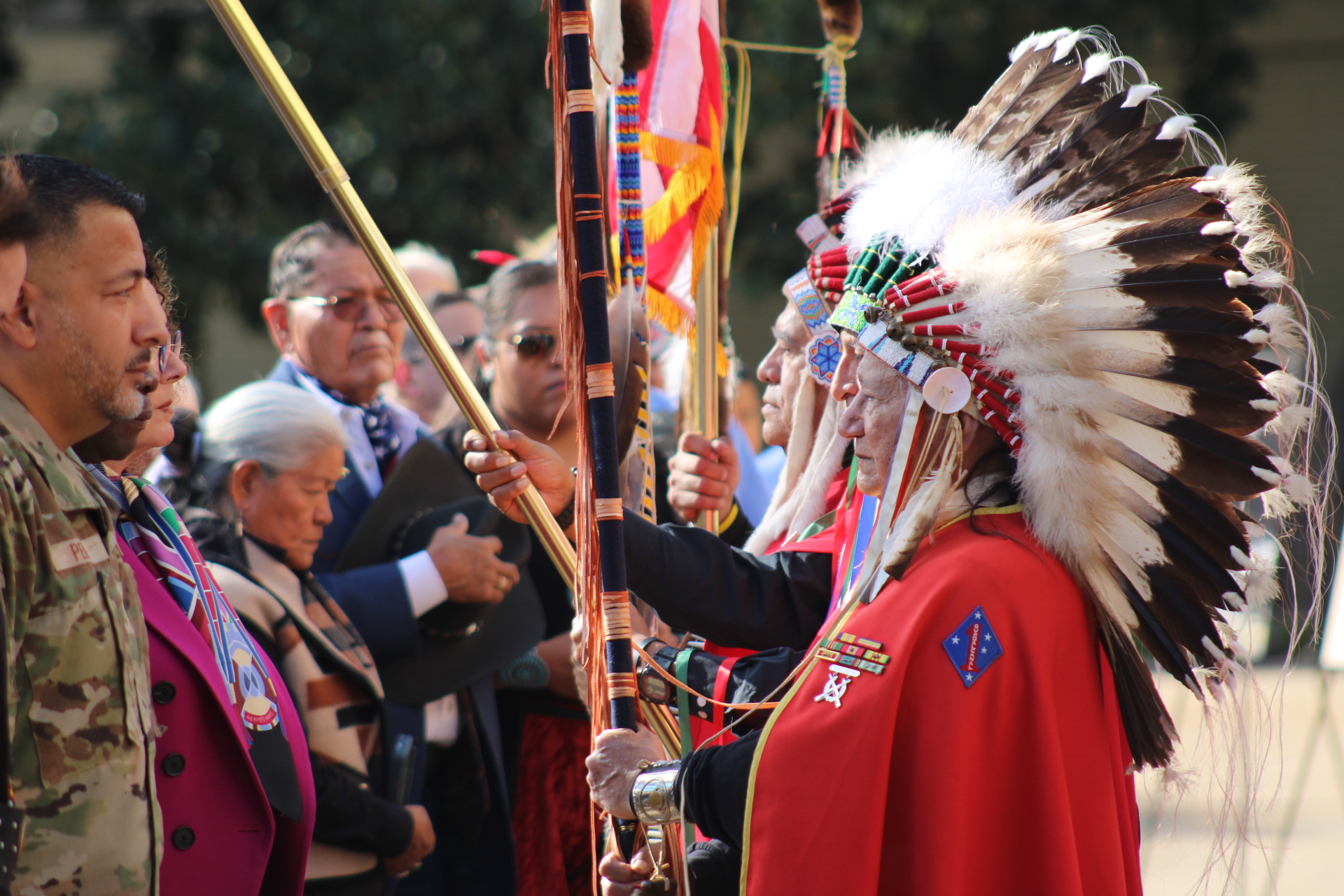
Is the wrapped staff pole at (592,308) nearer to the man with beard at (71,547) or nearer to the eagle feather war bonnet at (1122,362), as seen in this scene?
the eagle feather war bonnet at (1122,362)

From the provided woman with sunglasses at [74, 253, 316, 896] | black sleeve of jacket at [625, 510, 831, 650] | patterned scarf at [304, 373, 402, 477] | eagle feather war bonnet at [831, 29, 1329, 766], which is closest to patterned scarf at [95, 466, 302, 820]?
woman with sunglasses at [74, 253, 316, 896]

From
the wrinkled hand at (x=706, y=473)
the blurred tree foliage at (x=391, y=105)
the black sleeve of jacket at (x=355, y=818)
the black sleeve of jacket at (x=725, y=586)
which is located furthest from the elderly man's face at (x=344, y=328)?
the blurred tree foliage at (x=391, y=105)

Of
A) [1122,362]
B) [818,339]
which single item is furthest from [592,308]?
[1122,362]

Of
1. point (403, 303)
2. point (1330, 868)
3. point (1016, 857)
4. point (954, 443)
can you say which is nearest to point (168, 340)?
point (403, 303)

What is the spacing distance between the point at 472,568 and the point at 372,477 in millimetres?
636

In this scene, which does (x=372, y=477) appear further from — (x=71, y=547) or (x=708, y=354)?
(x=71, y=547)

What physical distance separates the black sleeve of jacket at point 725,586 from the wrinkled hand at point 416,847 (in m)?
0.82

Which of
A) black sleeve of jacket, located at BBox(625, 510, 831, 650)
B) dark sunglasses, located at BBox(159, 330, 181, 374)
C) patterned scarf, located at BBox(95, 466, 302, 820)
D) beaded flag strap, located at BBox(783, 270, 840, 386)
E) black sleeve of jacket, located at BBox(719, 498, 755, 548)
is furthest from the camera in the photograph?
black sleeve of jacket, located at BBox(719, 498, 755, 548)

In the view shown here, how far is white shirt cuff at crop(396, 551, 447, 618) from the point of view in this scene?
3.11 m

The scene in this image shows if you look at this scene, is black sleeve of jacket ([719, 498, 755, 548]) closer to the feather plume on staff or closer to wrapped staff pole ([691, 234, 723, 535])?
wrapped staff pole ([691, 234, 723, 535])

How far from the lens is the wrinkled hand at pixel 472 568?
123 inches

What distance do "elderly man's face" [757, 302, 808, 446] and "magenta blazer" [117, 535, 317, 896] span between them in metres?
1.53

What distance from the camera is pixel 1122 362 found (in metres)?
1.91

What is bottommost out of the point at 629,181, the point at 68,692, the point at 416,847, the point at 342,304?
the point at 416,847
